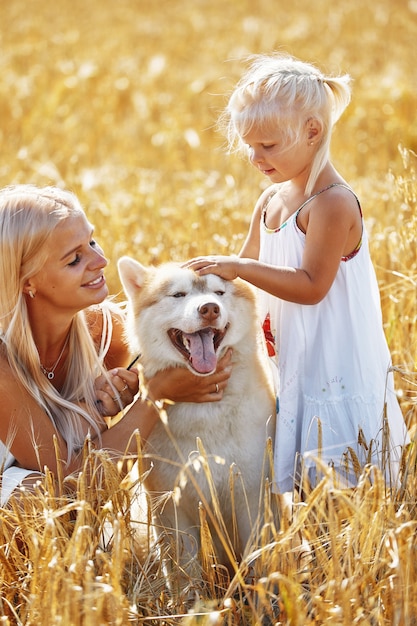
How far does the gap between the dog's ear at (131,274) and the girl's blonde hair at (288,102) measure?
26.1 inches

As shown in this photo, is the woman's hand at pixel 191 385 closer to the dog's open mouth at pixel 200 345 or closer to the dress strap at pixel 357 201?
the dog's open mouth at pixel 200 345

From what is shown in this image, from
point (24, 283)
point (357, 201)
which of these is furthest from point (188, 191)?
point (357, 201)

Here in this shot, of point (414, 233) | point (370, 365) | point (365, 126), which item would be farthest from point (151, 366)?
point (365, 126)

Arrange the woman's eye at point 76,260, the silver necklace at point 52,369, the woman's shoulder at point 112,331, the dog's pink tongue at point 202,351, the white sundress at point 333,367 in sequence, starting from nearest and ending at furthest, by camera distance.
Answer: the dog's pink tongue at point 202,351
the white sundress at point 333,367
the woman's eye at point 76,260
the silver necklace at point 52,369
the woman's shoulder at point 112,331

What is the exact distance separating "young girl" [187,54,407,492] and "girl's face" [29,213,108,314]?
0.43 metres

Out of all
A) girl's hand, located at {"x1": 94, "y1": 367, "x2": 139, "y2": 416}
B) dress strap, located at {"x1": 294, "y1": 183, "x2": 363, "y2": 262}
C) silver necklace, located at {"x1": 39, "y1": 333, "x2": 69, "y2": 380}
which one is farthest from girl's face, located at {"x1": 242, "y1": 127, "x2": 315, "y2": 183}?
silver necklace, located at {"x1": 39, "y1": 333, "x2": 69, "y2": 380}

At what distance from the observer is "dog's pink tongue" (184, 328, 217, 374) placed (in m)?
3.04

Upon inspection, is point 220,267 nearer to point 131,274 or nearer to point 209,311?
point 209,311

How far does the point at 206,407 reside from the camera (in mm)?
3152

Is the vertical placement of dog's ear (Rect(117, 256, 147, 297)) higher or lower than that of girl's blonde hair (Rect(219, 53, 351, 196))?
lower

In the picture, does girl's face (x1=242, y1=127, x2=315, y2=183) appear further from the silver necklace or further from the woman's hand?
the silver necklace

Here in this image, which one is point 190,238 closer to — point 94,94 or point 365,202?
point 365,202

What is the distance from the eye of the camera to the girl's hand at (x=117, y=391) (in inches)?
131

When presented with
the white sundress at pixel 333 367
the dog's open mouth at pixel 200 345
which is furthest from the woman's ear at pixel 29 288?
the white sundress at pixel 333 367
